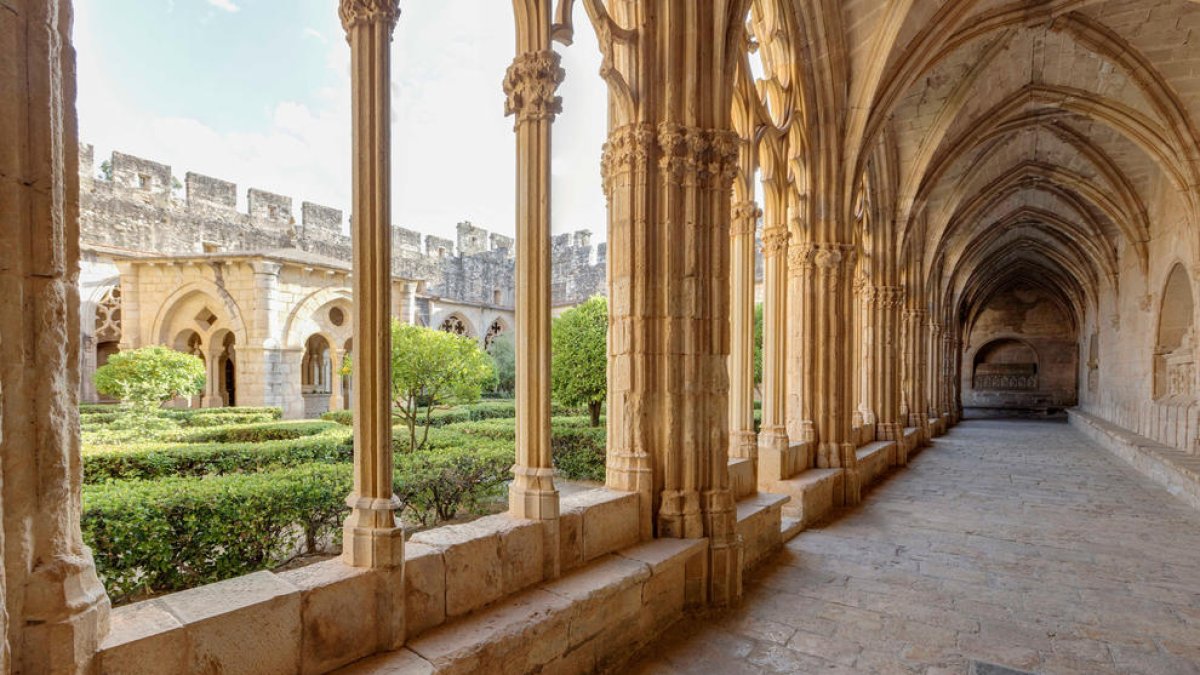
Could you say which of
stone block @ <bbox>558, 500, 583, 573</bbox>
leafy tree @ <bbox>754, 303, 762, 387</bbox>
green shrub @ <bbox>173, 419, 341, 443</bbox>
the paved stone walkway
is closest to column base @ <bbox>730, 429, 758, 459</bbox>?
the paved stone walkway

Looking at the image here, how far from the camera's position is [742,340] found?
4.88m

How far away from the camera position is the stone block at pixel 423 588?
2316mm

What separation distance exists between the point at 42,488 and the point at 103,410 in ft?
40.3

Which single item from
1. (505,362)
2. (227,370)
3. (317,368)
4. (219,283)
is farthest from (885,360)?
(227,370)

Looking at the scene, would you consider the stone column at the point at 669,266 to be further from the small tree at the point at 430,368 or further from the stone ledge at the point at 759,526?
the small tree at the point at 430,368

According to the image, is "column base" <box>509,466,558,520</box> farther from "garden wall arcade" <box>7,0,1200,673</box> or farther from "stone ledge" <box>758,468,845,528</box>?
"stone ledge" <box>758,468,845,528</box>

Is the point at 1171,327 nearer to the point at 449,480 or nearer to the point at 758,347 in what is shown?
the point at 758,347

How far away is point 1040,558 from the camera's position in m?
4.68

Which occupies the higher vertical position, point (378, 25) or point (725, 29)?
point (725, 29)

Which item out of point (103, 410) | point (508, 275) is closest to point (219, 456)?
point (103, 410)

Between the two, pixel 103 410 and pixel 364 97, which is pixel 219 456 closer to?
pixel 364 97

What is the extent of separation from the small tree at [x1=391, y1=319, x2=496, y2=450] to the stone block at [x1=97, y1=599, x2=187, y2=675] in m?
5.37

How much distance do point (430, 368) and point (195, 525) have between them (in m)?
4.34

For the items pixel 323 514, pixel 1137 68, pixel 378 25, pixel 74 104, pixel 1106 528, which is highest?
pixel 1137 68
